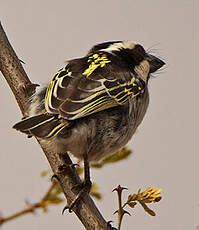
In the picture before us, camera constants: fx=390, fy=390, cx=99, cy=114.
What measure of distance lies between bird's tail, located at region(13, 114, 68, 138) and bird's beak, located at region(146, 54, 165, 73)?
61 cm

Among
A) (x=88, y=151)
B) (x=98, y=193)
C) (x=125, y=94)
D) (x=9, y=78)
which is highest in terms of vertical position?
(x=9, y=78)

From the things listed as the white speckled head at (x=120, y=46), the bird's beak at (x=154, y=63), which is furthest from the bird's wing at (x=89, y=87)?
the bird's beak at (x=154, y=63)

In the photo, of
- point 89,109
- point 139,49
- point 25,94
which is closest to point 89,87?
point 89,109

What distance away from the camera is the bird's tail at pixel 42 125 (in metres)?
0.97

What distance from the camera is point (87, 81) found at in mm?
1090

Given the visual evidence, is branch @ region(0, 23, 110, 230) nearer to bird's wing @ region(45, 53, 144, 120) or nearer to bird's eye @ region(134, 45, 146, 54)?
bird's wing @ region(45, 53, 144, 120)

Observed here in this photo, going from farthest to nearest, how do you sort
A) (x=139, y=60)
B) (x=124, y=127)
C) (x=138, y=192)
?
(x=139, y=60) < (x=124, y=127) < (x=138, y=192)

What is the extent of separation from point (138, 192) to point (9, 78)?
1.67 feet

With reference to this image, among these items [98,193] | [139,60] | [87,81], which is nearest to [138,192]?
[98,193]

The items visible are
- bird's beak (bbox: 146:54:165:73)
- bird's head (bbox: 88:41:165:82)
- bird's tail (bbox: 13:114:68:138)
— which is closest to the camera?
bird's tail (bbox: 13:114:68:138)

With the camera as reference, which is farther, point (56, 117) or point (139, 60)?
point (139, 60)

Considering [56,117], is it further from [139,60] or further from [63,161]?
[139,60]

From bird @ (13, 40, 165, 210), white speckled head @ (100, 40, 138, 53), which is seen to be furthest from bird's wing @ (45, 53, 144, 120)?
white speckled head @ (100, 40, 138, 53)

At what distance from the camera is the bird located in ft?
3.29
